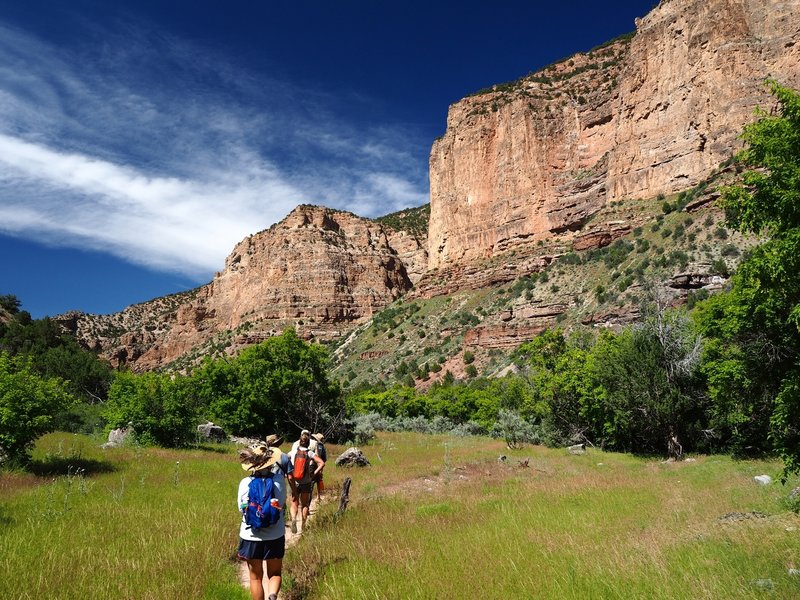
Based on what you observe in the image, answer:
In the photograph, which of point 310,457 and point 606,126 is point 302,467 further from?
point 606,126

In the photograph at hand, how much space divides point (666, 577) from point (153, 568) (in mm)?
5897

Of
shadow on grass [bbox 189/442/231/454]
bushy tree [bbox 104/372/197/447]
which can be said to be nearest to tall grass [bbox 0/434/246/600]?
bushy tree [bbox 104/372/197/447]

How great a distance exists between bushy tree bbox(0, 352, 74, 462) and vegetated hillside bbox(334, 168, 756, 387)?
1433 inches

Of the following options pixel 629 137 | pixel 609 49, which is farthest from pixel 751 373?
pixel 609 49

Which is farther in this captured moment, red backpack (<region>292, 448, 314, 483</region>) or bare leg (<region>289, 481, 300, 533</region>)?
red backpack (<region>292, 448, 314, 483</region>)

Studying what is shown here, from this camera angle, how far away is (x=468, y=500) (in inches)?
412

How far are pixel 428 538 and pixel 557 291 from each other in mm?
54031

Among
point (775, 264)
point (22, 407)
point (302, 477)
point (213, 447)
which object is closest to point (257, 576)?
point (302, 477)

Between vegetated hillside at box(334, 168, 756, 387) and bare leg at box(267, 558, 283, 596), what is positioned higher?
vegetated hillside at box(334, 168, 756, 387)

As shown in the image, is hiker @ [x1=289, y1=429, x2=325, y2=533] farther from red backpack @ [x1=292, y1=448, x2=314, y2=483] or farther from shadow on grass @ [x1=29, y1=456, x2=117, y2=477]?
shadow on grass @ [x1=29, y1=456, x2=117, y2=477]

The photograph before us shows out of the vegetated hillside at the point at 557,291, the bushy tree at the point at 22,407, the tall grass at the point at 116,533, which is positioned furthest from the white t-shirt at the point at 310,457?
the vegetated hillside at the point at 557,291

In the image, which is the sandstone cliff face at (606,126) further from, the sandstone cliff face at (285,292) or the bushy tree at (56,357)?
the bushy tree at (56,357)

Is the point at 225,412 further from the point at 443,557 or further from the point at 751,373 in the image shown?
the point at 751,373

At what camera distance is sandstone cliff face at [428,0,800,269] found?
184 feet
